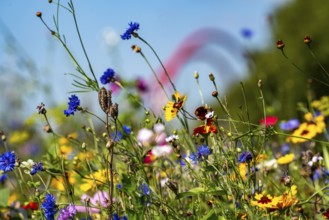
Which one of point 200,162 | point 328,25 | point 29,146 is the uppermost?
point 328,25

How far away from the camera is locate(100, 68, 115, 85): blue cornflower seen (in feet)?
8.30

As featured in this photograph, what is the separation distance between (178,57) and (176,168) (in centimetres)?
2170

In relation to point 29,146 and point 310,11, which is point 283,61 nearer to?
point 310,11

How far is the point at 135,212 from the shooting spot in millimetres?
1922

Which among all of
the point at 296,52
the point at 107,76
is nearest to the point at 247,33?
the point at 107,76

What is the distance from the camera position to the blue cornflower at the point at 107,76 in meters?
2.53

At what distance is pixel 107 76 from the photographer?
2541 mm

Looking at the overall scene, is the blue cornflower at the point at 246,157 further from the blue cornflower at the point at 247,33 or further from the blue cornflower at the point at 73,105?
the blue cornflower at the point at 247,33

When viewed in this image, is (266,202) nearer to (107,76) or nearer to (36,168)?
(36,168)

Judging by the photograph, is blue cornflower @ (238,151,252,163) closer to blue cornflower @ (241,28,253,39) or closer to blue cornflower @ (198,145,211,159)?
blue cornflower @ (198,145,211,159)

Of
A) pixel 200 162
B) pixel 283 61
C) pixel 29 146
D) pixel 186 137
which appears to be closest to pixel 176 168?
pixel 186 137

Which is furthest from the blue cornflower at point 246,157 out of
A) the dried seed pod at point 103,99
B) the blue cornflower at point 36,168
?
the blue cornflower at point 36,168

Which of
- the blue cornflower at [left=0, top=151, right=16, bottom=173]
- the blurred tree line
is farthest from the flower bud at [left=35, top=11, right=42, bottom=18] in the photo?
the blurred tree line

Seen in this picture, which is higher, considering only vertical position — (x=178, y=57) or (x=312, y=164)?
(x=178, y=57)
